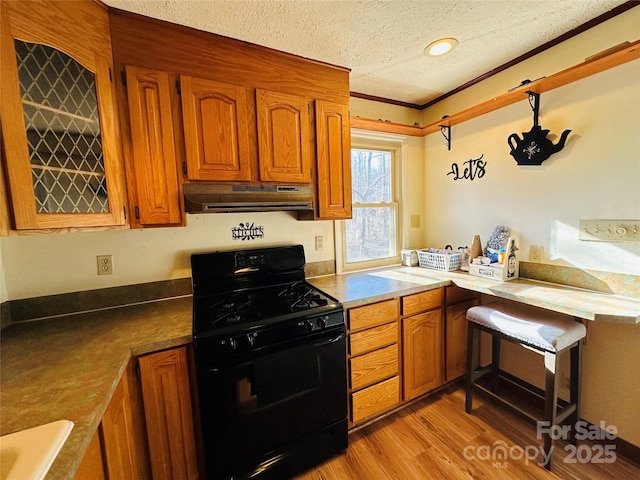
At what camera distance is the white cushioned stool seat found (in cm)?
142

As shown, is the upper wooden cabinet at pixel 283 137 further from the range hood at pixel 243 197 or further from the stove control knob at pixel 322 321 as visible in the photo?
the stove control knob at pixel 322 321

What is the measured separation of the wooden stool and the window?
Answer: 945 mm

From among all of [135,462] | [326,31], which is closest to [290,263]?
[135,462]

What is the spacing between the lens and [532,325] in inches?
59.5

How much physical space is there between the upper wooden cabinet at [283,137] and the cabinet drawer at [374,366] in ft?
3.97

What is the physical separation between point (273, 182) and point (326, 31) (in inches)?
34.7

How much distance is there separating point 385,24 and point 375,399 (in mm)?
2228

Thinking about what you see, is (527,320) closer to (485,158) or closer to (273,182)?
(485,158)

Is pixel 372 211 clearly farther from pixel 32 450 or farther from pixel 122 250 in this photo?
pixel 32 450

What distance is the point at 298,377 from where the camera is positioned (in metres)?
1.41

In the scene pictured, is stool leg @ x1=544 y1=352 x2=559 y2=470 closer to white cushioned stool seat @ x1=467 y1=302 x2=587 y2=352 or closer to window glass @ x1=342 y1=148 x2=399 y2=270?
white cushioned stool seat @ x1=467 y1=302 x2=587 y2=352

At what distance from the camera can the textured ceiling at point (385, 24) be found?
1.29 meters

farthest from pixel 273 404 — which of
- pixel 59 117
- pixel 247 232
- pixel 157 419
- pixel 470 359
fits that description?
pixel 59 117

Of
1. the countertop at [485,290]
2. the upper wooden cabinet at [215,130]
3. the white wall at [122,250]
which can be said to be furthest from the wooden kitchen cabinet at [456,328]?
the upper wooden cabinet at [215,130]
